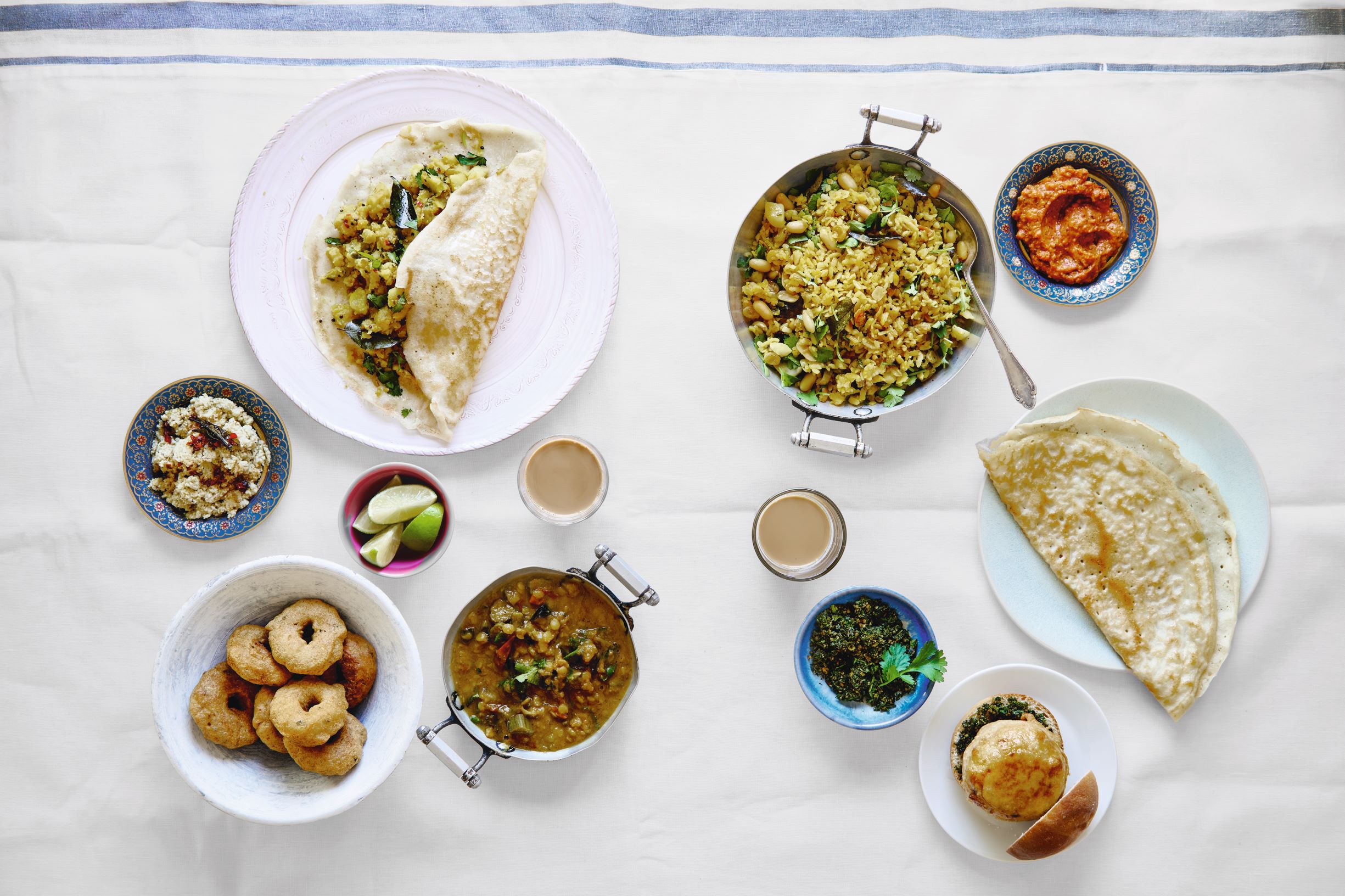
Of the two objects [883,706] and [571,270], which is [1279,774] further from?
[571,270]

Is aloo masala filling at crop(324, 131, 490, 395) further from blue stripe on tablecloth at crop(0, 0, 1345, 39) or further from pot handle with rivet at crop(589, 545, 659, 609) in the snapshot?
pot handle with rivet at crop(589, 545, 659, 609)

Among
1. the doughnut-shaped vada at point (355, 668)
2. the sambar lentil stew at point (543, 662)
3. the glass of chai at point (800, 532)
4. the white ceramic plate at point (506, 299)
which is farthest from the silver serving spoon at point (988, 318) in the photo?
the doughnut-shaped vada at point (355, 668)

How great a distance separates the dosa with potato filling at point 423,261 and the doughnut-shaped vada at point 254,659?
70 cm

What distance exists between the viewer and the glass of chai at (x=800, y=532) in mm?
2471

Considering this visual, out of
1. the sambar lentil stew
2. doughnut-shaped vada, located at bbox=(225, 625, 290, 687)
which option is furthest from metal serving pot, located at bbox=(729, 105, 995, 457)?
doughnut-shaped vada, located at bbox=(225, 625, 290, 687)

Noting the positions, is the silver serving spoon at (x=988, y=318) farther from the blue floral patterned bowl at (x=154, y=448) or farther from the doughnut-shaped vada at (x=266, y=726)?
the doughnut-shaped vada at (x=266, y=726)

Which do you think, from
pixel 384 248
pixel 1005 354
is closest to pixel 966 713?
pixel 1005 354

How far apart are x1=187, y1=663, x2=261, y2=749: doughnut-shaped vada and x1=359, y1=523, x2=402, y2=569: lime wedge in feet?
1.25

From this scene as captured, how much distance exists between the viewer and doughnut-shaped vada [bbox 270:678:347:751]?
6.68ft

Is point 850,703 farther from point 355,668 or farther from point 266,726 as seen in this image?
point 266,726

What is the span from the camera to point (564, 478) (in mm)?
2469

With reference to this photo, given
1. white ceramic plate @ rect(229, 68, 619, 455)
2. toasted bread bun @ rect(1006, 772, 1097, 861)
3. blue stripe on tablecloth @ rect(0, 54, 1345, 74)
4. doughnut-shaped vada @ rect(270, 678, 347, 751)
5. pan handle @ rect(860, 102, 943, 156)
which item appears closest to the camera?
doughnut-shaped vada @ rect(270, 678, 347, 751)

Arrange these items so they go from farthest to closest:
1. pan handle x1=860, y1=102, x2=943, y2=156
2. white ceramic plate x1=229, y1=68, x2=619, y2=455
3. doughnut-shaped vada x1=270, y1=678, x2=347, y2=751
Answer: white ceramic plate x1=229, y1=68, x2=619, y2=455
pan handle x1=860, y1=102, x2=943, y2=156
doughnut-shaped vada x1=270, y1=678, x2=347, y2=751

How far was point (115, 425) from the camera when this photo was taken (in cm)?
256
